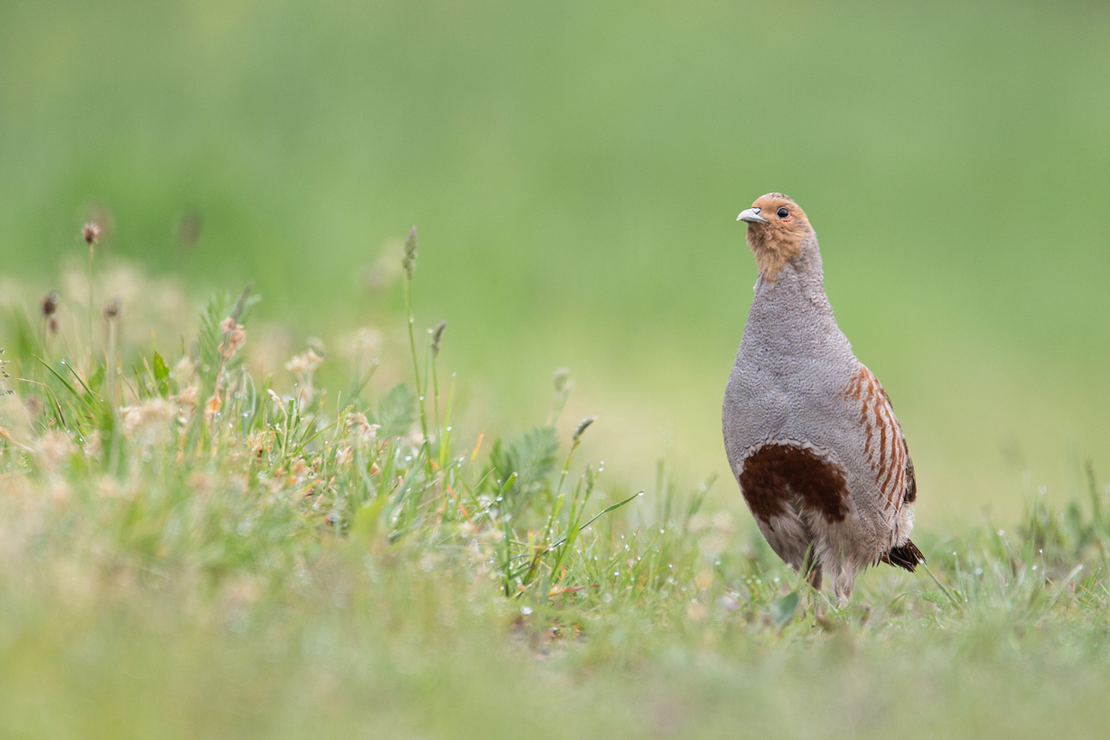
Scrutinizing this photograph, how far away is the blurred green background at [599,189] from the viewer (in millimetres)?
7664

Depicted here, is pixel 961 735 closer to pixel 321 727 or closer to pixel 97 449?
pixel 321 727

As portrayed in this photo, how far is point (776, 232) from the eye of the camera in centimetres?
364

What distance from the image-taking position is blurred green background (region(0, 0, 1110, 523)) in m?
7.66

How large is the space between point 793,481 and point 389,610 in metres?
1.60

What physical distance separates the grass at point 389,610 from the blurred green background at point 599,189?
8.95ft

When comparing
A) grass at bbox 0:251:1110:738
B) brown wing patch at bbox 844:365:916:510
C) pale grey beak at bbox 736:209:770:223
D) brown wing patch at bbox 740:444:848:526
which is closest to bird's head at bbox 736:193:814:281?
pale grey beak at bbox 736:209:770:223

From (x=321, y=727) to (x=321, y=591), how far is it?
0.58 m

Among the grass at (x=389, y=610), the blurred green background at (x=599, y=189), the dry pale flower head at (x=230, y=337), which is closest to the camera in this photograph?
the grass at (x=389, y=610)

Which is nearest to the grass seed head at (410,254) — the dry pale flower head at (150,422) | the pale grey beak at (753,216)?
the dry pale flower head at (150,422)

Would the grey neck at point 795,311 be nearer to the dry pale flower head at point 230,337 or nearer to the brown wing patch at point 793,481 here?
the brown wing patch at point 793,481

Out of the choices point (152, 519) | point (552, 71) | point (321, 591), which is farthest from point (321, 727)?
point (552, 71)

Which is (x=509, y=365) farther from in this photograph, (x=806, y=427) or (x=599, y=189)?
(x=806, y=427)

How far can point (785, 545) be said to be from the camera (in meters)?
3.75

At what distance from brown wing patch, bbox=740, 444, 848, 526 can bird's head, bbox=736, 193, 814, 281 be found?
0.64 metres
